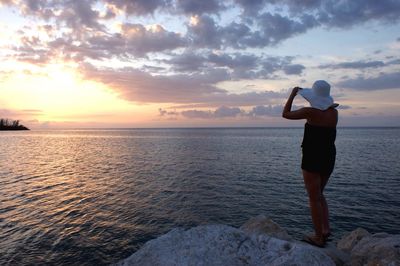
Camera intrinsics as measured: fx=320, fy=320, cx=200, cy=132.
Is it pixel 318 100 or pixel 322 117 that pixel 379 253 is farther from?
pixel 318 100

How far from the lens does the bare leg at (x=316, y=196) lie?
7320mm

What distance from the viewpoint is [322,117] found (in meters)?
7.06

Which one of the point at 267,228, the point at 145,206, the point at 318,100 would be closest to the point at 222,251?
the point at 318,100

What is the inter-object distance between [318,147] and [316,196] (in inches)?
46.7

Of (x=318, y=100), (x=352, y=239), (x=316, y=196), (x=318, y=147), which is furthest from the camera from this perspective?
(x=352, y=239)

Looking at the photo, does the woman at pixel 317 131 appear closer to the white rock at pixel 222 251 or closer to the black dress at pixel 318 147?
the black dress at pixel 318 147

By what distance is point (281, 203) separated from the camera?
23.2 metres

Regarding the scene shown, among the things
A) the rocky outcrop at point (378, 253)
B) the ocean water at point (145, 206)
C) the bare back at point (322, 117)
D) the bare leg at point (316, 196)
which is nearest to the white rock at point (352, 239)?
the rocky outcrop at point (378, 253)

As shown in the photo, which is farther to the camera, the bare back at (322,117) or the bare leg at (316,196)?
the bare leg at (316,196)

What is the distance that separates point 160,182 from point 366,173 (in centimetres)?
2346

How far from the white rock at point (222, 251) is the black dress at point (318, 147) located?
1.98 metres

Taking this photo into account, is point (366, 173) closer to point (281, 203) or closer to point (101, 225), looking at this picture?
point (281, 203)

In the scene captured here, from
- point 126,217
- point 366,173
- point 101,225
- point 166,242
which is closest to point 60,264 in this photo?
point 101,225

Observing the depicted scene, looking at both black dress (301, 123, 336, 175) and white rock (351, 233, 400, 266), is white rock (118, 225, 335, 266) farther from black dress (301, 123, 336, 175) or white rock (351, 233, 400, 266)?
black dress (301, 123, 336, 175)
